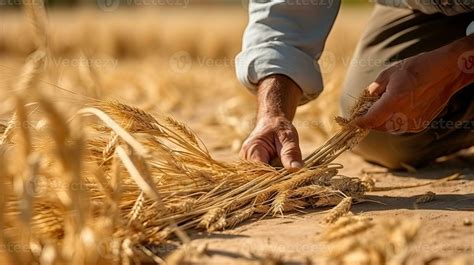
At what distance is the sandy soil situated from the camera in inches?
63.4

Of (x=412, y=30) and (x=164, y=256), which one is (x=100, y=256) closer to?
(x=164, y=256)

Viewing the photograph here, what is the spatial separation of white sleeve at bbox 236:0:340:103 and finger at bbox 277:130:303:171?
0.27 meters

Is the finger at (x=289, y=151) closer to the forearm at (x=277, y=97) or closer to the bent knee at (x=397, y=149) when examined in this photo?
the forearm at (x=277, y=97)

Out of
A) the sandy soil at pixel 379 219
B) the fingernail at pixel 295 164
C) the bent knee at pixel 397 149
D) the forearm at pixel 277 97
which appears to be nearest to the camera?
the sandy soil at pixel 379 219

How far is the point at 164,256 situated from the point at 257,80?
0.83 m

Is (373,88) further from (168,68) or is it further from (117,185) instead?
(168,68)

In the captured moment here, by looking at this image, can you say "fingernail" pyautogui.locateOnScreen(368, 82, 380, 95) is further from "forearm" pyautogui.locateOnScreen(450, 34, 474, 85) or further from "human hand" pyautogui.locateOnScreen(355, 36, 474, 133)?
"forearm" pyautogui.locateOnScreen(450, 34, 474, 85)

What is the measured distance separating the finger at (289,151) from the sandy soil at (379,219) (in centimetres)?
12

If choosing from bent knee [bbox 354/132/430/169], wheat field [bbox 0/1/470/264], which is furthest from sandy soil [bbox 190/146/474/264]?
bent knee [bbox 354/132/430/169]

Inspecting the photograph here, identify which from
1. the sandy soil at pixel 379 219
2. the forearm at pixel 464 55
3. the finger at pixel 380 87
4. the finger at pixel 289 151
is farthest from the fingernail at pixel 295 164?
the forearm at pixel 464 55

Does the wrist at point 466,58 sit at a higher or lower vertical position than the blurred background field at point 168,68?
higher

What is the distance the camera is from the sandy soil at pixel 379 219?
5.28 ft

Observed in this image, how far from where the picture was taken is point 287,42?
2408mm

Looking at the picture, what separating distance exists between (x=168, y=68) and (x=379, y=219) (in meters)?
4.71
